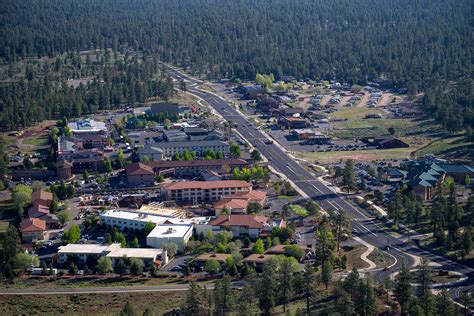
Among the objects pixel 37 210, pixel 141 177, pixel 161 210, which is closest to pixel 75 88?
pixel 141 177

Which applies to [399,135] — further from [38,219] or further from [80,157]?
[38,219]

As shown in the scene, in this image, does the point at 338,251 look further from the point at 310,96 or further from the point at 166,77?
the point at 166,77

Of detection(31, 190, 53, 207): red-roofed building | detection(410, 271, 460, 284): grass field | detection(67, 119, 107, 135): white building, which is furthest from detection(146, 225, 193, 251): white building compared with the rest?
detection(67, 119, 107, 135): white building

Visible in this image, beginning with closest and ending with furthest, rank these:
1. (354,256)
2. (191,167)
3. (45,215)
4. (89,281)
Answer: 1. (89,281)
2. (354,256)
3. (45,215)
4. (191,167)

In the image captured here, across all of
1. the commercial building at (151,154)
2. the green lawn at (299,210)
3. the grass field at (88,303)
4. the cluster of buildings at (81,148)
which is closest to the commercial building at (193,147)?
the commercial building at (151,154)

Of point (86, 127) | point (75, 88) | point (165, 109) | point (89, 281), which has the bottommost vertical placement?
point (89, 281)

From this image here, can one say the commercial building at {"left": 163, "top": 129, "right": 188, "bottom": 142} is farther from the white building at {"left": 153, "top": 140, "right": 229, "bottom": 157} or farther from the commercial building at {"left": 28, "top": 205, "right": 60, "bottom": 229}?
the commercial building at {"left": 28, "top": 205, "right": 60, "bottom": 229}

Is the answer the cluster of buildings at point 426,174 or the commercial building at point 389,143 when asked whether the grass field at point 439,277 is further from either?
the commercial building at point 389,143
